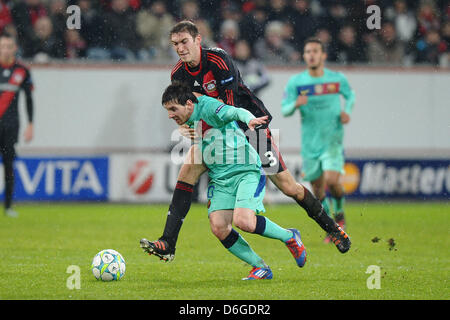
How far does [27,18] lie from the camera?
45.0ft

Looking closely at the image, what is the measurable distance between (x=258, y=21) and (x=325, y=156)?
18.5ft

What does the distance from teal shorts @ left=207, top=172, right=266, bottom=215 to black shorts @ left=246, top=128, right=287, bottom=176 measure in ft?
0.91

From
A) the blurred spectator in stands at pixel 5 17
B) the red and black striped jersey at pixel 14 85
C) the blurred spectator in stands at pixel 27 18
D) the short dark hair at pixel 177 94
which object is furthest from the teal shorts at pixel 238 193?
the blurred spectator in stands at pixel 5 17

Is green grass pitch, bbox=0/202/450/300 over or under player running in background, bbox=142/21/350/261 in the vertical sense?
under

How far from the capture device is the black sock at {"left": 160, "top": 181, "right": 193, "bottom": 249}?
6.41 metres

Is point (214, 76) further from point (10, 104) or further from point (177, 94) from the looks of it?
point (10, 104)

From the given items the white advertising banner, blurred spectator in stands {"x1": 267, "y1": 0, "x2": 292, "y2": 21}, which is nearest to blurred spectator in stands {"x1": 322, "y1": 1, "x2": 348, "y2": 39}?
blurred spectator in stands {"x1": 267, "y1": 0, "x2": 292, "y2": 21}

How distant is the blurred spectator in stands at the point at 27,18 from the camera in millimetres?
13695

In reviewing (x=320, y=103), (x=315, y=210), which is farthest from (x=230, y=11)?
(x=315, y=210)

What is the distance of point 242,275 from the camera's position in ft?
22.0

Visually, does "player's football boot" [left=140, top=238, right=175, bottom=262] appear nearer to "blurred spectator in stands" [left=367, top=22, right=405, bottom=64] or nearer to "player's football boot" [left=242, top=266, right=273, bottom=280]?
"player's football boot" [left=242, top=266, right=273, bottom=280]

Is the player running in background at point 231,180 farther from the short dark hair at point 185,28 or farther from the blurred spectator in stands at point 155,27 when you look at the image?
the blurred spectator in stands at point 155,27

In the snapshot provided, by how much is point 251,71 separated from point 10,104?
4188 mm

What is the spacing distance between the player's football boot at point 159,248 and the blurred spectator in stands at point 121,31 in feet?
26.7
